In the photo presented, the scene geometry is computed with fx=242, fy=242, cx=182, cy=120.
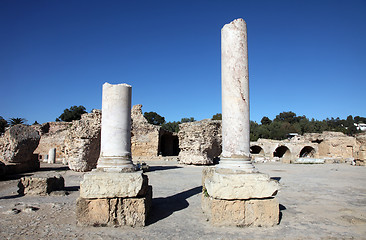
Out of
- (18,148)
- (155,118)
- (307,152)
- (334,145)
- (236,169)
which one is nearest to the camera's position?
(236,169)

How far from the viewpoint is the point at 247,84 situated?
4.66 metres

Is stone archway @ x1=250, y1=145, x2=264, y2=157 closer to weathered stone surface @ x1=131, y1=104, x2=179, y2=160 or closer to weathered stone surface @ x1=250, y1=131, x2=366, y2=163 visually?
weathered stone surface @ x1=250, y1=131, x2=366, y2=163

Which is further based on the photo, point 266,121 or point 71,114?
point 266,121

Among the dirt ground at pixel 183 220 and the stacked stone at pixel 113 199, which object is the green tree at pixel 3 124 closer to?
the dirt ground at pixel 183 220

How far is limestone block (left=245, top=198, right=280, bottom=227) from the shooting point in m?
3.90

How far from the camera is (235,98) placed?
4516mm

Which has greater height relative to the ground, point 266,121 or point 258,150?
point 266,121

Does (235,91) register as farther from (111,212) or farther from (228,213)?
(111,212)

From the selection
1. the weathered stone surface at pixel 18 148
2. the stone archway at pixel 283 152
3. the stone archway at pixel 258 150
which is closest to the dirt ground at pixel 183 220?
the weathered stone surface at pixel 18 148

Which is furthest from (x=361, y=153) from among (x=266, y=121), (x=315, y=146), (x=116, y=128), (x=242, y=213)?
(x=266, y=121)

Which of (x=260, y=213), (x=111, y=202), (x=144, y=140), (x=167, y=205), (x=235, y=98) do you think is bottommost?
(x=167, y=205)

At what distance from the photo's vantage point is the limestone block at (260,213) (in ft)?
12.8

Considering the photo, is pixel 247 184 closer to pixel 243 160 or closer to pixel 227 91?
pixel 243 160

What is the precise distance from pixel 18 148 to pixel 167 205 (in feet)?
30.6
